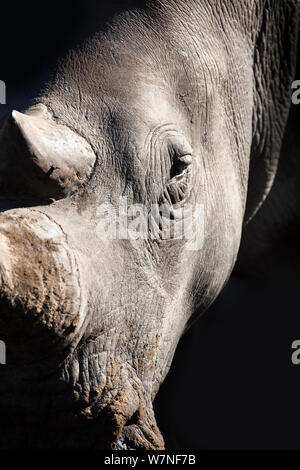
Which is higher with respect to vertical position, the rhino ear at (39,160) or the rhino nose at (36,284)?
the rhino ear at (39,160)

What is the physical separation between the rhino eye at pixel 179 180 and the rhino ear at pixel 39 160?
239mm

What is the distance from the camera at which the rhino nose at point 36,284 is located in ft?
5.09

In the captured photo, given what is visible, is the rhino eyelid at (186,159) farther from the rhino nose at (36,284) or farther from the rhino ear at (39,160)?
the rhino nose at (36,284)

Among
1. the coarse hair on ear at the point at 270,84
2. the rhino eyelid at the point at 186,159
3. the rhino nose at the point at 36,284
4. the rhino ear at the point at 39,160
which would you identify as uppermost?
the coarse hair on ear at the point at 270,84

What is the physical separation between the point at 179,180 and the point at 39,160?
41 cm

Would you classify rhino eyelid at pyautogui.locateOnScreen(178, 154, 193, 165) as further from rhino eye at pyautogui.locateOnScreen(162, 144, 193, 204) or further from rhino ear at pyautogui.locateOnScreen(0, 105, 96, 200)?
rhino ear at pyautogui.locateOnScreen(0, 105, 96, 200)

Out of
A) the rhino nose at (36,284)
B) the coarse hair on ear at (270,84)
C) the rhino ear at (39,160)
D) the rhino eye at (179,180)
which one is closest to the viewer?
the rhino nose at (36,284)

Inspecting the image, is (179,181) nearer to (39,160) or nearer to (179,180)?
(179,180)

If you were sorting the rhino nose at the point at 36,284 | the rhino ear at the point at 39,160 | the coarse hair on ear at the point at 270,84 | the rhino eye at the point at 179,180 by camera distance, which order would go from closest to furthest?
the rhino nose at the point at 36,284, the rhino ear at the point at 39,160, the rhino eye at the point at 179,180, the coarse hair on ear at the point at 270,84

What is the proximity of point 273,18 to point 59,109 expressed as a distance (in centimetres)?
88

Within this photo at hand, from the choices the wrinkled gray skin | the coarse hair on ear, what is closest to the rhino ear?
the wrinkled gray skin

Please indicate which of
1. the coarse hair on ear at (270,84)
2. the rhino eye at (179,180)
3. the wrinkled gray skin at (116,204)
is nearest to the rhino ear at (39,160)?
the wrinkled gray skin at (116,204)

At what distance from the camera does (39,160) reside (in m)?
1.72

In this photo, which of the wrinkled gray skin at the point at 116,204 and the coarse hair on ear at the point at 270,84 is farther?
the coarse hair on ear at the point at 270,84
